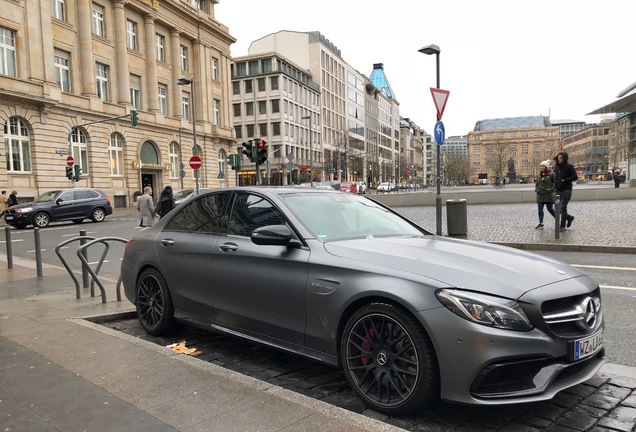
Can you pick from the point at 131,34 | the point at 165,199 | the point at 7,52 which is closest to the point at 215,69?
the point at 131,34

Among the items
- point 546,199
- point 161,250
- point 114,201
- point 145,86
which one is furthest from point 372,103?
point 161,250

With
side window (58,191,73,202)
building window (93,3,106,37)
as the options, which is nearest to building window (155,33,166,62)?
building window (93,3,106,37)

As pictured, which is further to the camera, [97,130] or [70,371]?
[97,130]

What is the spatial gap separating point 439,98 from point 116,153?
36.9 metres

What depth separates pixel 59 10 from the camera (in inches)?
1447

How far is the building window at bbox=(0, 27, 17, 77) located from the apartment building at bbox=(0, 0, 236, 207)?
7cm

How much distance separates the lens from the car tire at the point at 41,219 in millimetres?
21359

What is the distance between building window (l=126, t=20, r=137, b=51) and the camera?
144 feet

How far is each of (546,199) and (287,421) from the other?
500 inches

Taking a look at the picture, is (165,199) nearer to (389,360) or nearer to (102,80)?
(389,360)

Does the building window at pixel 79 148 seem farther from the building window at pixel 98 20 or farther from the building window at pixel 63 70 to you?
the building window at pixel 98 20

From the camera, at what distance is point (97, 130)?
39281 mm

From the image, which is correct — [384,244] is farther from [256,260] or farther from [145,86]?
[145,86]

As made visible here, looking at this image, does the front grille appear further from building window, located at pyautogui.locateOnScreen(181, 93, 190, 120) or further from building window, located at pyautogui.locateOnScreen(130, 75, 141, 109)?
building window, located at pyautogui.locateOnScreen(181, 93, 190, 120)
